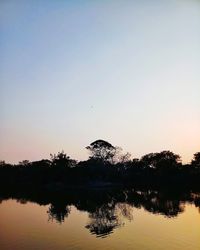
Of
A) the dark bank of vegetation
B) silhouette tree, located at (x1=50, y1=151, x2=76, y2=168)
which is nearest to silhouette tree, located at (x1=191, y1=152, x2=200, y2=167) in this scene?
the dark bank of vegetation

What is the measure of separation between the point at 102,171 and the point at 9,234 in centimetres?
3102

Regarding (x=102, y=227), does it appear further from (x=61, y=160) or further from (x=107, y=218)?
(x=61, y=160)

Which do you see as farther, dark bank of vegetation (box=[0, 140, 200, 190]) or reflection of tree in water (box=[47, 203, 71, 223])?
dark bank of vegetation (box=[0, 140, 200, 190])

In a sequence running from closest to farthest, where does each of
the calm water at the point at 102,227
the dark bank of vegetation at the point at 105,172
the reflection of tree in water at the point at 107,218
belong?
the calm water at the point at 102,227, the reflection of tree in water at the point at 107,218, the dark bank of vegetation at the point at 105,172

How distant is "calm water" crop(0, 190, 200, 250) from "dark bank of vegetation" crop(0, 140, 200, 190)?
18.1 metres

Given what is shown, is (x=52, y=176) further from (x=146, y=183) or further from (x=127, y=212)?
(x=127, y=212)

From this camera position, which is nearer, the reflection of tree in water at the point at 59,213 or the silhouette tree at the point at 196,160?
the reflection of tree in water at the point at 59,213

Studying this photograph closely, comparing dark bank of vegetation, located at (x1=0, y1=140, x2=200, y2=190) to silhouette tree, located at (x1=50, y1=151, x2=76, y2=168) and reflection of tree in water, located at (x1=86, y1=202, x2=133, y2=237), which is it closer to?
silhouette tree, located at (x1=50, y1=151, x2=76, y2=168)

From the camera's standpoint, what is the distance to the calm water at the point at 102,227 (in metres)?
11.3

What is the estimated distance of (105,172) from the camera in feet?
145

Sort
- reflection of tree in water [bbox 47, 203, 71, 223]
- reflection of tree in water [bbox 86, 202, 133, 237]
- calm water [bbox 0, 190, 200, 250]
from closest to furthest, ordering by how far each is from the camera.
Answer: calm water [bbox 0, 190, 200, 250], reflection of tree in water [bbox 86, 202, 133, 237], reflection of tree in water [bbox 47, 203, 71, 223]

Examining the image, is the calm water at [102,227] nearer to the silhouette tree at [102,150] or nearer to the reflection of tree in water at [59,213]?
the reflection of tree in water at [59,213]

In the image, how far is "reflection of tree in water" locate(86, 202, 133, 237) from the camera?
45.4 feet

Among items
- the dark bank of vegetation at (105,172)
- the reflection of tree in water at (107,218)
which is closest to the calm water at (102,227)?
the reflection of tree in water at (107,218)
